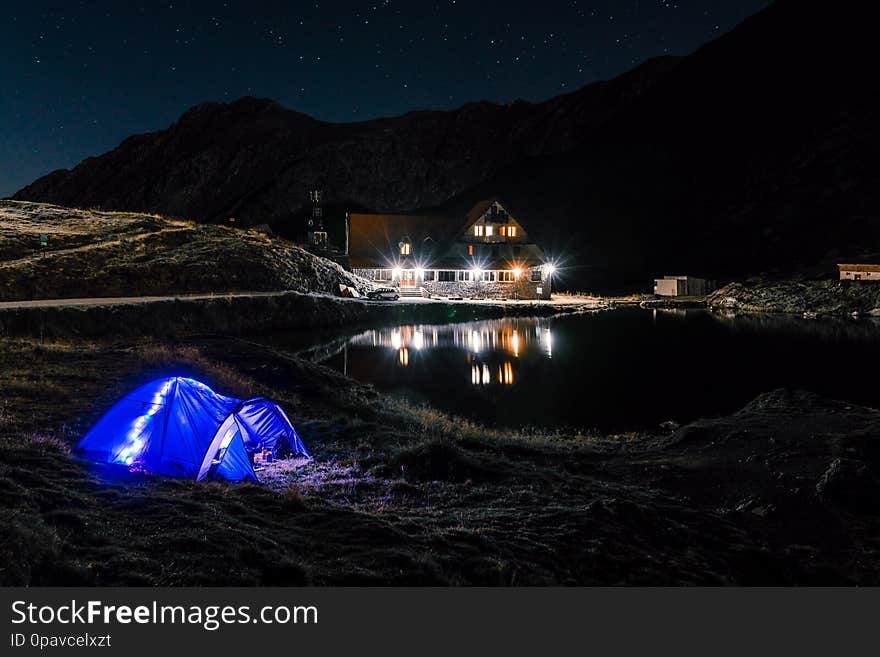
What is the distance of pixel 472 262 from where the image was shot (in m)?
81.9

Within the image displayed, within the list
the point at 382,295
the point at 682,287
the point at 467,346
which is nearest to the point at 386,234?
the point at 382,295

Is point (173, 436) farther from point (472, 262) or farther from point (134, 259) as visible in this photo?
point (472, 262)

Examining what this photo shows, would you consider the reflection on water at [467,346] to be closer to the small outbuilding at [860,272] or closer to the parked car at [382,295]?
the parked car at [382,295]

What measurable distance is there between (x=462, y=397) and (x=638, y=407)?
334 inches

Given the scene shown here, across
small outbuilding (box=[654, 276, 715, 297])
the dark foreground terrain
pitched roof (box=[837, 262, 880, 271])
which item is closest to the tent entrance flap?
the dark foreground terrain

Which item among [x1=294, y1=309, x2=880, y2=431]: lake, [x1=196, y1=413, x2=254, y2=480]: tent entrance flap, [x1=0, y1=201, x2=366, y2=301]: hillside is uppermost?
[x1=0, y1=201, x2=366, y2=301]: hillside

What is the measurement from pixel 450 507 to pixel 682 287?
9197 cm

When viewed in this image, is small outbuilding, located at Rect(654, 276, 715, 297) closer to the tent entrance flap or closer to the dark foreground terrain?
the dark foreground terrain

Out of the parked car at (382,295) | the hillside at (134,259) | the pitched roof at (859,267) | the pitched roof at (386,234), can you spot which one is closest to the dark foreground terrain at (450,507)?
the hillside at (134,259)

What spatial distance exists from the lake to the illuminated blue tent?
13.5m

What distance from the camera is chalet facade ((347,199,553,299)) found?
81812 millimetres

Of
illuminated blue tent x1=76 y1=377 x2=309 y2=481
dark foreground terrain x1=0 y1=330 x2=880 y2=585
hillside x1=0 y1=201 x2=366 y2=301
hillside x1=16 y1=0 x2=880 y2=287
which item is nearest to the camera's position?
dark foreground terrain x1=0 y1=330 x2=880 y2=585

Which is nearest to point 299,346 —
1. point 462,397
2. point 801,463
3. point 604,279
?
point 462,397

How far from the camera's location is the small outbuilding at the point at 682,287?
309 ft
